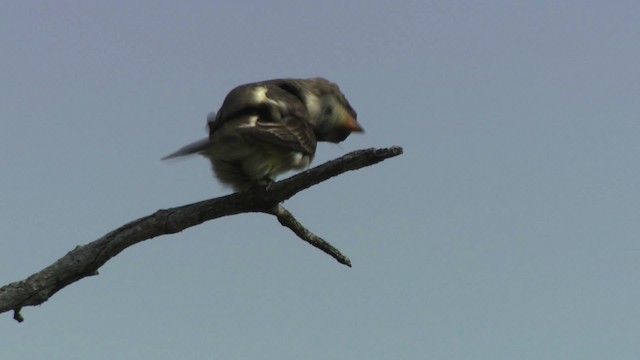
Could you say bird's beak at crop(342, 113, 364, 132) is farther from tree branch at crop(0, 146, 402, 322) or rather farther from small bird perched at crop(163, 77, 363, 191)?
tree branch at crop(0, 146, 402, 322)

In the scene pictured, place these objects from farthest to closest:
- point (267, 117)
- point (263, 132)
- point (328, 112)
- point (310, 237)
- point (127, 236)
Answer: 1. point (328, 112)
2. point (267, 117)
3. point (263, 132)
4. point (310, 237)
5. point (127, 236)

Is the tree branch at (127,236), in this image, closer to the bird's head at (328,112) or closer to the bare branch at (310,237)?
the bare branch at (310,237)

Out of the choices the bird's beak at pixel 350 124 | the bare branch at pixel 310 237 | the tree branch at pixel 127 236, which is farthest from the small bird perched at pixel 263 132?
the tree branch at pixel 127 236

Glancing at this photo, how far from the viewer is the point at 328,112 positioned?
7699 mm

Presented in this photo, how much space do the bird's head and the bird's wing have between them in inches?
10.3

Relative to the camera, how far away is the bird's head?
757cm

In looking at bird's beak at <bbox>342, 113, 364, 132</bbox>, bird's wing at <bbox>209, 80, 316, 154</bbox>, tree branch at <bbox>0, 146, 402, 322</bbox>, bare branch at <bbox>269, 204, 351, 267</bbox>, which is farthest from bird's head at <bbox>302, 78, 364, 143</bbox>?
tree branch at <bbox>0, 146, 402, 322</bbox>

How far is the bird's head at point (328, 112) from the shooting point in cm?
757

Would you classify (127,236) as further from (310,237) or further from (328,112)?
(328,112)

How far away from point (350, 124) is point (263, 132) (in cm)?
142

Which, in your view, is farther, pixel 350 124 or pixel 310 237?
pixel 350 124

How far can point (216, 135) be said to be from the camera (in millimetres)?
6547

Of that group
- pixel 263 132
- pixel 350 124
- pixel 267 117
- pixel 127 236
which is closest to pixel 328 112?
pixel 350 124

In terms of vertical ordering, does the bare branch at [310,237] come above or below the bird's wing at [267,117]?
below
